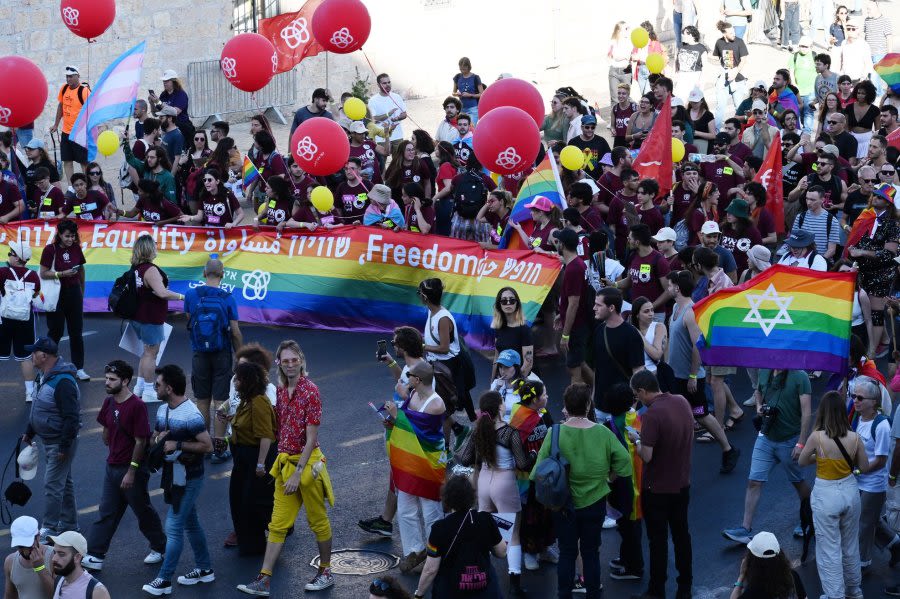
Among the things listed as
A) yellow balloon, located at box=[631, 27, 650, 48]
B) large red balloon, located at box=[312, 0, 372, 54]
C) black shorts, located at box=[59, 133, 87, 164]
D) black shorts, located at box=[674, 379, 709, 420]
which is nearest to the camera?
black shorts, located at box=[674, 379, 709, 420]

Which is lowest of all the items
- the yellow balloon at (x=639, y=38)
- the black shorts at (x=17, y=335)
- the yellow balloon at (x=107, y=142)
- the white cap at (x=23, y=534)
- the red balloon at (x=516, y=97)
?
the white cap at (x=23, y=534)

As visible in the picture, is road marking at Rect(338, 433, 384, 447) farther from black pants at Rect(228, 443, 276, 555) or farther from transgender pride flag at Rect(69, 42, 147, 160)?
transgender pride flag at Rect(69, 42, 147, 160)

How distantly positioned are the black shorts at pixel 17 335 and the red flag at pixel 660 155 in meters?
7.08

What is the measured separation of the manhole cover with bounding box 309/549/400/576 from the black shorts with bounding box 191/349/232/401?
8.59 feet

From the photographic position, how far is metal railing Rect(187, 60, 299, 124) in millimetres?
24734

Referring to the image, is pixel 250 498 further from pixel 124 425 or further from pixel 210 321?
pixel 210 321

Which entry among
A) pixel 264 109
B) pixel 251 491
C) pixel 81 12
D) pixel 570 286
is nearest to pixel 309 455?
pixel 251 491

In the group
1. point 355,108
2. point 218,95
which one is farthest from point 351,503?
point 218,95

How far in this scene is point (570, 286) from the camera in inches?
482

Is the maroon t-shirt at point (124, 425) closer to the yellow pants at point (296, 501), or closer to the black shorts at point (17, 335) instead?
the yellow pants at point (296, 501)

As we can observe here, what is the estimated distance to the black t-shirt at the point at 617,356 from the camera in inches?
415

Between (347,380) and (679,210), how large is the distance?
4355mm

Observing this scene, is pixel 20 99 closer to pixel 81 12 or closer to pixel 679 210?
pixel 81 12

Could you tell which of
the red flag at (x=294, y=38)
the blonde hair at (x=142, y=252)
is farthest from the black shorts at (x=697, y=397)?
the red flag at (x=294, y=38)
